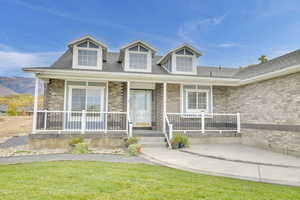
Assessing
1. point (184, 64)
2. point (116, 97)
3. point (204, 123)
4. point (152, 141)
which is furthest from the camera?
point (184, 64)

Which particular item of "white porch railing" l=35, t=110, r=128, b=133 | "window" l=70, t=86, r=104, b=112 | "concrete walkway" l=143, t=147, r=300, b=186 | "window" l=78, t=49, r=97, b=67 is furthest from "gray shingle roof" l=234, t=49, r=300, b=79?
"window" l=78, t=49, r=97, b=67

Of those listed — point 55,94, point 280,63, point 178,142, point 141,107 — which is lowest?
point 178,142

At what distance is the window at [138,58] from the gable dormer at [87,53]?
64.1 inches

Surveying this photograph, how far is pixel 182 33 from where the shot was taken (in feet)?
69.6

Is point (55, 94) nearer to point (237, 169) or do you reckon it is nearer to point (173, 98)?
point (173, 98)

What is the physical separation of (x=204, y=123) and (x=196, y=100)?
59.2 inches

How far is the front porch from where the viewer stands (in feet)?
28.9

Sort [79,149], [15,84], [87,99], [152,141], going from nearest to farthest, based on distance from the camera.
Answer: [79,149] < [152,141] < [87,99] < [15,84]

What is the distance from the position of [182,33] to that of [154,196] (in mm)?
20904

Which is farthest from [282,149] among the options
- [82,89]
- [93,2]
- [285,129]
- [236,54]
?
[236,54]

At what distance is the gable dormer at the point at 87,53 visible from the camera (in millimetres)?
10084

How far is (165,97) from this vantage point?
31.0 feet

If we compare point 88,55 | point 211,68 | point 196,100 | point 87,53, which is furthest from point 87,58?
point 211,68

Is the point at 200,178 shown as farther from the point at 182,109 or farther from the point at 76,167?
the point at 182,109
